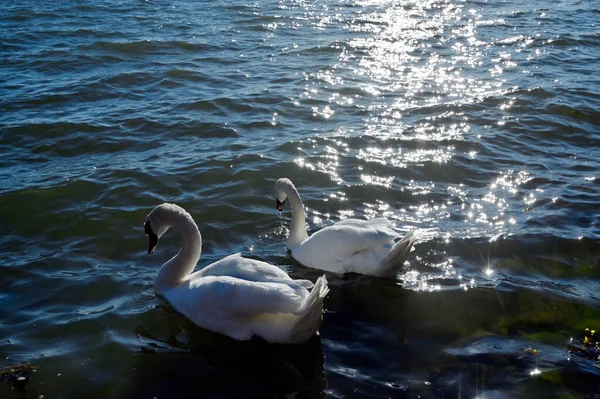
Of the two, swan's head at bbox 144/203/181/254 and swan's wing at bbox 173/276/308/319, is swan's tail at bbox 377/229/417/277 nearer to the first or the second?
swan's wing at bbox 173/276/308/319

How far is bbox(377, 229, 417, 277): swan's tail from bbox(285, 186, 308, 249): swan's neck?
1.23 metres

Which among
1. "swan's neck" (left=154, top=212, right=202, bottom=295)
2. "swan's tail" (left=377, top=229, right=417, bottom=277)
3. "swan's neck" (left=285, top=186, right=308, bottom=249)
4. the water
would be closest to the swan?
"swan's neck" (left=154, top=212, right=202, bottom=295)

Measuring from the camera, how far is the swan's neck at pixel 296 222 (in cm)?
826

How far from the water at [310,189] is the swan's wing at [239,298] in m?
0.31

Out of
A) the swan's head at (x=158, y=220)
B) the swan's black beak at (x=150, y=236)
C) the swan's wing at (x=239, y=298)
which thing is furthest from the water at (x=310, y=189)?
the swan's head at (x=158, y=220)

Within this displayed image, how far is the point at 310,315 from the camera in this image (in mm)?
5914

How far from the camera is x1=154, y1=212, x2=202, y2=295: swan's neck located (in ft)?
23.2

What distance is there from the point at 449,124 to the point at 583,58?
5.81 metres

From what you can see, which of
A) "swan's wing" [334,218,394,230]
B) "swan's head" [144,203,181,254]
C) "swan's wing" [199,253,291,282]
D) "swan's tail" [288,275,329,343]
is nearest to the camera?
Answer: "swan's tail" [288,275,329,343]

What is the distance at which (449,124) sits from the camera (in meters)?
12.1

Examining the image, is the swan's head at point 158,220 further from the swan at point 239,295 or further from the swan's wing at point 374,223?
the swan's wing at point 374,223

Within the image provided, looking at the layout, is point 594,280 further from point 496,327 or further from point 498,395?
point 498,395

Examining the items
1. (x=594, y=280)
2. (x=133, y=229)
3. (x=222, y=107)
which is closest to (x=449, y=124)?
(x=222, y=107)

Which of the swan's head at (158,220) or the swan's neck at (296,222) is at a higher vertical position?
the swan's head at (158,220)
